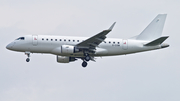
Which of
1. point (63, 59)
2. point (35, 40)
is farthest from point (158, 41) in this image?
point (35, 40)

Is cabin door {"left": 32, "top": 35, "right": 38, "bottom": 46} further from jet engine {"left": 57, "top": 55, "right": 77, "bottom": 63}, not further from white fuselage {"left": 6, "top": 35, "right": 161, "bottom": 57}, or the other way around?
jet engine {"left": 57, "top": 55, "right": 77, "bottom": 63}

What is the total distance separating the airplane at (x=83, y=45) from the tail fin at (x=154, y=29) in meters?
0.97

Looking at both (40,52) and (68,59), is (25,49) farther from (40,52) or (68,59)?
(68,59)

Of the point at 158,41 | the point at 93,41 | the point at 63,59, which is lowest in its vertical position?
the point at 63,59

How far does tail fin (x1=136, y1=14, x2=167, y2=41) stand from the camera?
64.4 metres

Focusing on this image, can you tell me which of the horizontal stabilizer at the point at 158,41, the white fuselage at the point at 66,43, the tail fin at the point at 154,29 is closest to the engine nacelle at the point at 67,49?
the white fuselage at the point at 66,43

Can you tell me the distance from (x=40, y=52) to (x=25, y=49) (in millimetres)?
2017

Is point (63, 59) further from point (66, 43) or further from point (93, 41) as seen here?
point (93, 41)

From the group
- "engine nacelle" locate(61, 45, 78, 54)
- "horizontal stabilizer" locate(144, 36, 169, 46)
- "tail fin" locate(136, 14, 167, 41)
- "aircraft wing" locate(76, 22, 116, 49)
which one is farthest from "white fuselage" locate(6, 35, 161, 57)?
"tail fin" locate(136, 14, 167, 41)

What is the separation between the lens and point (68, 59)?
64.4m

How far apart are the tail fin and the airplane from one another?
97cm

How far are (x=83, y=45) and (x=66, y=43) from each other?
227cm

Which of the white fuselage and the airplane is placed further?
the white fuselage

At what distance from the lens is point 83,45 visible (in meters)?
60.2
